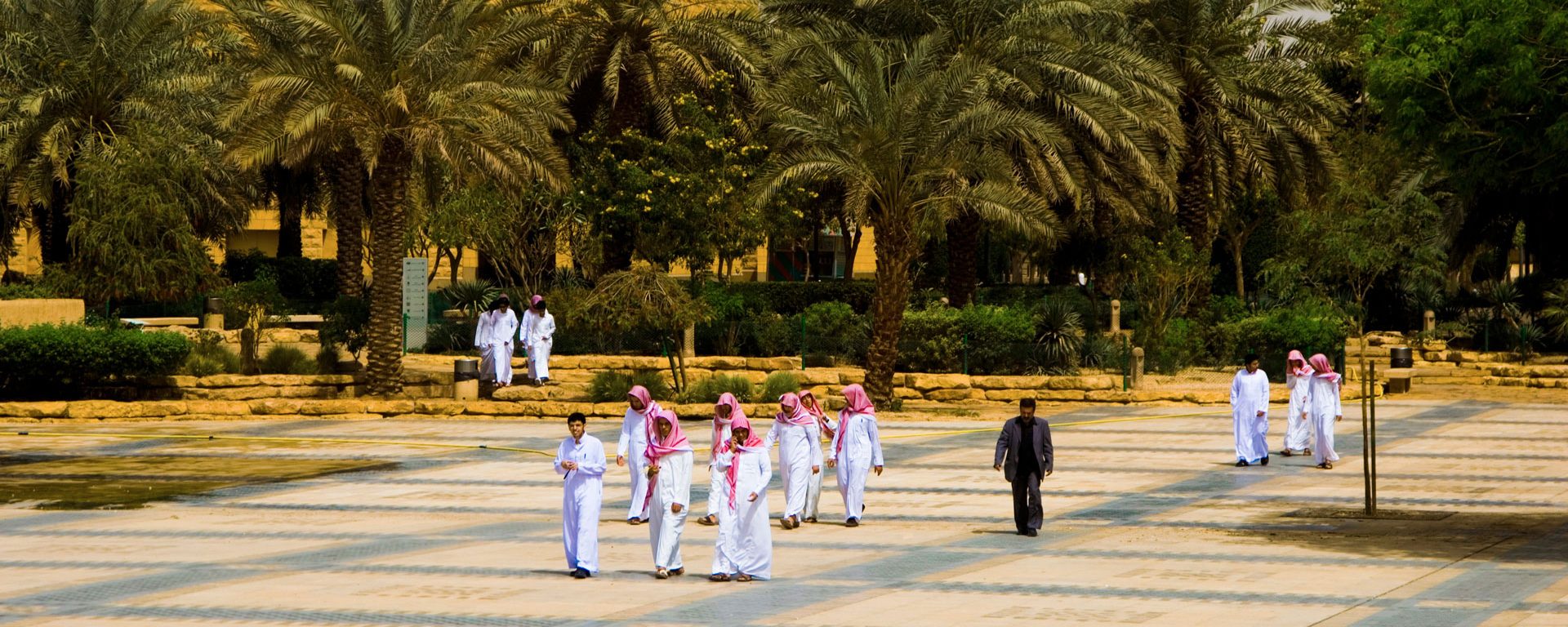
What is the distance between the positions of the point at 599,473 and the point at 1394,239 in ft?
89.7

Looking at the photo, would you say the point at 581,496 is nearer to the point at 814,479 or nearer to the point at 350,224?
the point at 814,479

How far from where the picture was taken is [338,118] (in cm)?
2581

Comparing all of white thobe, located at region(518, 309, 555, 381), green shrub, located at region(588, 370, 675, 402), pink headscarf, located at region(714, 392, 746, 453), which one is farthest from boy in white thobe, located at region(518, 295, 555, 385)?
pink headscarf, located at region(714, 392, 746, 453)

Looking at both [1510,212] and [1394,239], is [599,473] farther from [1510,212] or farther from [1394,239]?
[1394,239]

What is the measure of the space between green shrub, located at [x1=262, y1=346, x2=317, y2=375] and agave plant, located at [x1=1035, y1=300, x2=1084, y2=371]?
11.2 meters

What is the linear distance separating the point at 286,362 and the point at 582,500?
54.7ft

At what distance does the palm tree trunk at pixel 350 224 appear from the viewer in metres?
34.7

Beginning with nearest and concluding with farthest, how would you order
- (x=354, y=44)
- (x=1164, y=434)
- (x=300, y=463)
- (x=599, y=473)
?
(x=599, y=473)
(x=300, y=463)
(x=1164, y=434)
(x=354, y=44)

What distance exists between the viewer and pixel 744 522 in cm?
1188

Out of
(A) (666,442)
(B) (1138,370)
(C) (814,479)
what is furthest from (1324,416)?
(A) (666,442)

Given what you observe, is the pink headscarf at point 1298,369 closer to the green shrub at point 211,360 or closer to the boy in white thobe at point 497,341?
the boy in white thobe at point 497,341

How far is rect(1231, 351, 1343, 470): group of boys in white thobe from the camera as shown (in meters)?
19.0

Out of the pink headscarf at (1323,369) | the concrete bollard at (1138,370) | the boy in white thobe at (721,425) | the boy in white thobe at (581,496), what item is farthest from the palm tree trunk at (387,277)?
the boy in white thobe at (581,496)

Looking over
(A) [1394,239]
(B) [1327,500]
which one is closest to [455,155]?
(B) [1327,500]
